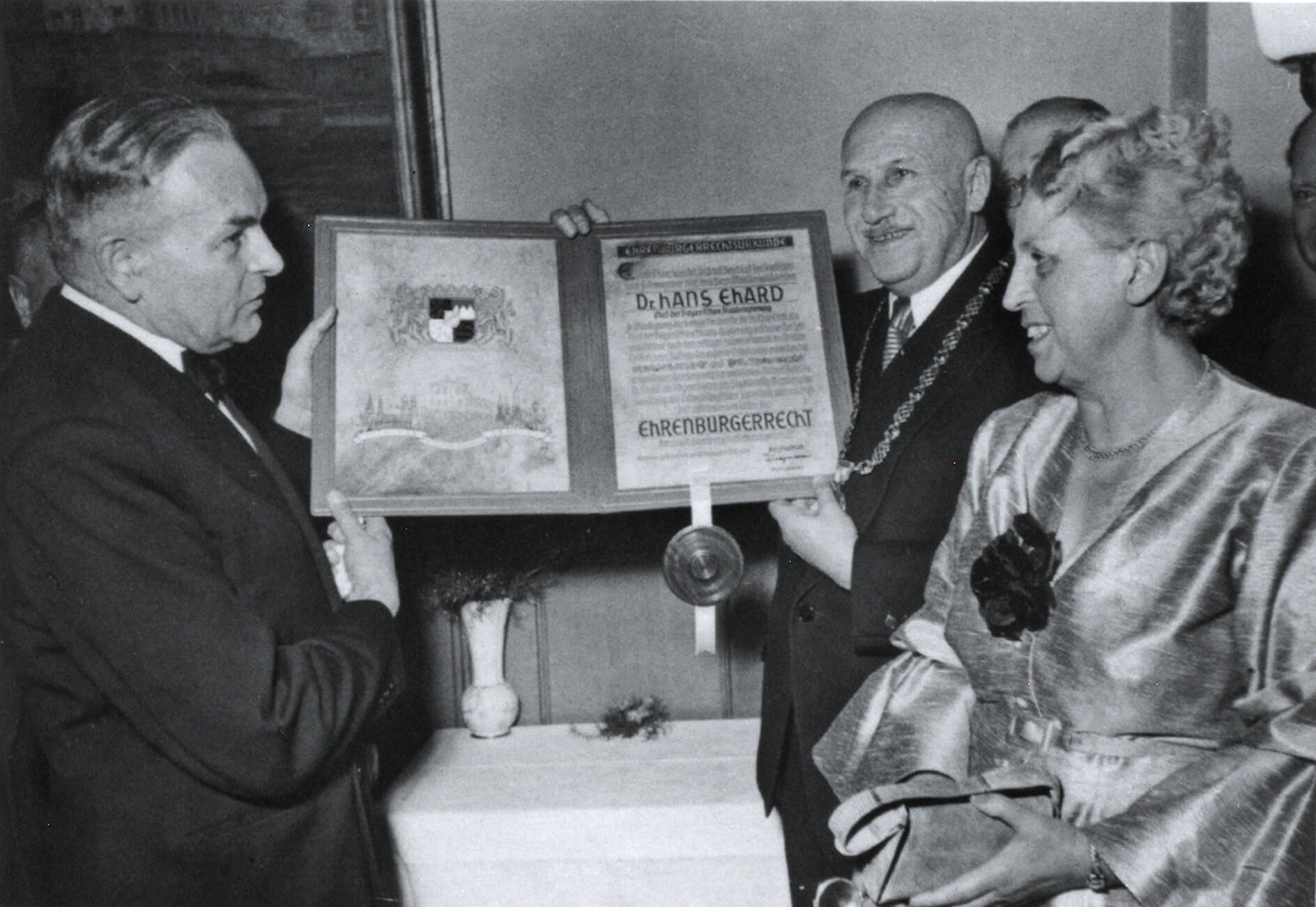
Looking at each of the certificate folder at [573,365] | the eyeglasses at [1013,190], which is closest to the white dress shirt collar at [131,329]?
the certificate folder at [573,365]

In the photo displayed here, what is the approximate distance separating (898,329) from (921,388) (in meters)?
0.23

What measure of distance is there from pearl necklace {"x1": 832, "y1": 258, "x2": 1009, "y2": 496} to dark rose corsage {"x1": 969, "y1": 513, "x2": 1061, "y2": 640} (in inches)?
26.0

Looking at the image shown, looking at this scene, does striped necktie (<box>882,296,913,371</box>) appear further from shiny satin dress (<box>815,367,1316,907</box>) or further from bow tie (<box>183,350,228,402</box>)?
bow tie (<box>183,350,228,402</box>)

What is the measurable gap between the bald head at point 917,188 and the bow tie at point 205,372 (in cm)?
133

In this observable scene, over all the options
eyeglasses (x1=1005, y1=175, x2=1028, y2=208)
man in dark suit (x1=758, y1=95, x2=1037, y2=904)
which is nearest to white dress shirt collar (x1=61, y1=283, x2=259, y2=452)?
man in dark suit (x1=758, y1=95, x2=1037, y2=904)

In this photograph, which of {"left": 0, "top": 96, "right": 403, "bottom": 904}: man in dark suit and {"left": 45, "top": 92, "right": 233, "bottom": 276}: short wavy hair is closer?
{"left": 0, "top": 96, "right": 403, "bottom": 904}: man in dark suit

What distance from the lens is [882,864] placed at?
5.30 feet

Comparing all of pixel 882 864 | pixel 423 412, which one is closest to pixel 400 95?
pixel 423 412

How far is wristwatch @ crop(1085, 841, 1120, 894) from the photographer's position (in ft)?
5.11

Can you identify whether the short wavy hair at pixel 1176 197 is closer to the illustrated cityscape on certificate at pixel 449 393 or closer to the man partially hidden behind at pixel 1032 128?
the man partially hidden behind at pixel 1032 128

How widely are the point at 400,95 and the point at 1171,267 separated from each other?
2.31m

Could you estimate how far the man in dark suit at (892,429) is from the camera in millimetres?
2350

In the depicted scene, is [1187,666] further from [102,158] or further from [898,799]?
[102,158]

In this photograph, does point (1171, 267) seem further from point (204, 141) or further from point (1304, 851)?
point (204, 141)
